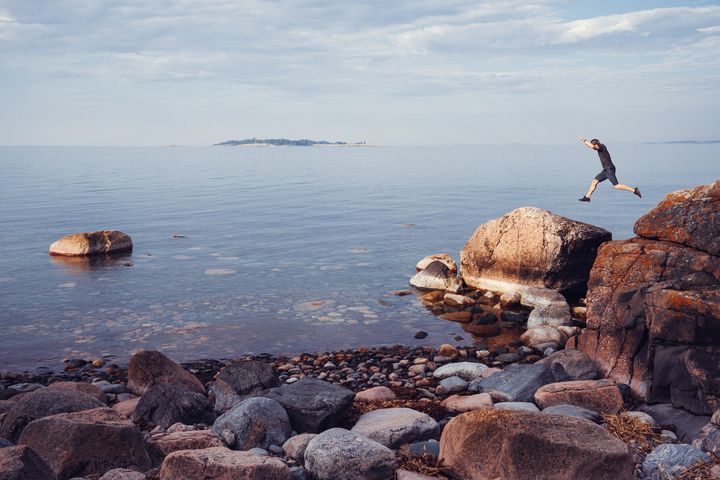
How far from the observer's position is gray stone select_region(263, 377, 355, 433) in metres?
9.67

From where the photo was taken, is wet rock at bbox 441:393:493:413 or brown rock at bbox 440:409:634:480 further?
wet rock at bbox 441:393:493:413

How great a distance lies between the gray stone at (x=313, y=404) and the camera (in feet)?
31.7

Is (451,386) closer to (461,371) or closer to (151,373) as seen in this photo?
(461,371)

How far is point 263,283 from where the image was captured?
22.6 meters

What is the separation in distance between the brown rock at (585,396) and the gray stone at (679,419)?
0.59 meters

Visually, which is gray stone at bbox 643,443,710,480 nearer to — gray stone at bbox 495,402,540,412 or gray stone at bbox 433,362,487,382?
gray stone at bbox 495,402,540,412

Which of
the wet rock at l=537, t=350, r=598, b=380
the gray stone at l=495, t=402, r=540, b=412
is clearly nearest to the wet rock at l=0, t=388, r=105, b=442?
the gray stone at l=495, t=402, r=540, b=412

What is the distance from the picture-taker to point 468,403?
423 inches

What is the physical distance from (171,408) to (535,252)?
1313 cm

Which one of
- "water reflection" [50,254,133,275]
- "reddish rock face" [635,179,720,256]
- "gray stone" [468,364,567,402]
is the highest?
"reddish rock face" [635,179,720,256]

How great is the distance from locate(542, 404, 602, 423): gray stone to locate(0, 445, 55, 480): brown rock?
6819 mm

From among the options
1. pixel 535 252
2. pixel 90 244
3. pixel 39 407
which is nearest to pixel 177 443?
pixel 39 407

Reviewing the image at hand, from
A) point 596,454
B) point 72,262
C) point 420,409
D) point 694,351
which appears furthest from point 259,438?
point 72,262

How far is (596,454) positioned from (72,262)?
2496 cm
